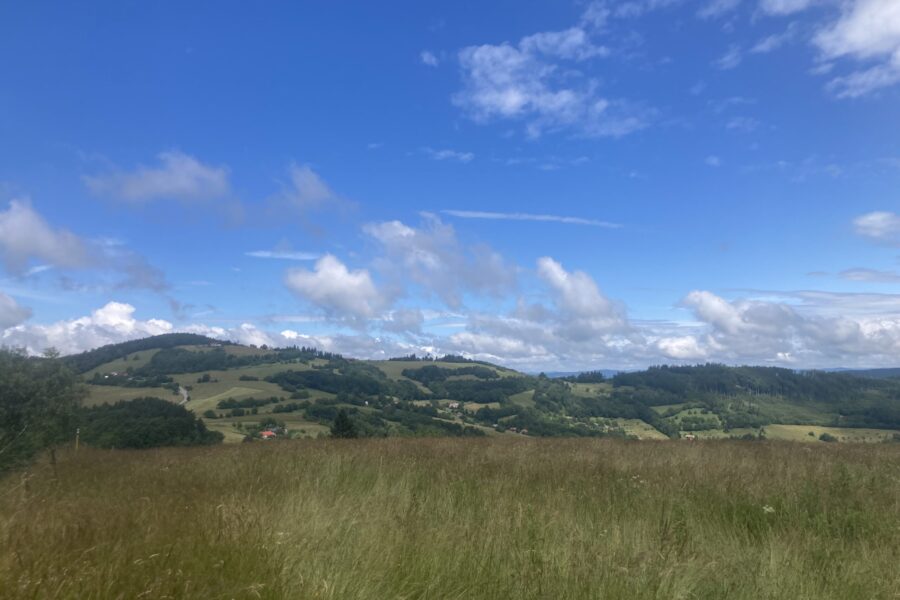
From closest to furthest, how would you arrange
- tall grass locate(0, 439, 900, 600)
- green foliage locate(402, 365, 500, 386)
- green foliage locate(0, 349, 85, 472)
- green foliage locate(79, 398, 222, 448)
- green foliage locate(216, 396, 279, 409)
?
1. tall grass locate(0, 439, 900, 600)
2. green foliage locate(0, 349, 85, 472)
3. green foliage locate(79, 398, 222, 448)
4. green foliage locate(216, 396, 279, 409)
5. green foliage locate(402, 365, 500, 386)

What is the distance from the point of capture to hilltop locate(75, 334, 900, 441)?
289ft

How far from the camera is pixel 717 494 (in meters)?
6.08

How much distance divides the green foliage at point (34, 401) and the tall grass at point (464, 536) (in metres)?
5.81

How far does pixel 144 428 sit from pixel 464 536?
4361cm

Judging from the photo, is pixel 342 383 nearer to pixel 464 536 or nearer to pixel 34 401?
pixel 34 401

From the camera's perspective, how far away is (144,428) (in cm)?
3978

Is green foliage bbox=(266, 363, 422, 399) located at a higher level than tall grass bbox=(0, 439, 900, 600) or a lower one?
lower

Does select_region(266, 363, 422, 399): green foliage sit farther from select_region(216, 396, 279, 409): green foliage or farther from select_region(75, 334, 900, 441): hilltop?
select_region(216, 396, 279, 409): green foliage

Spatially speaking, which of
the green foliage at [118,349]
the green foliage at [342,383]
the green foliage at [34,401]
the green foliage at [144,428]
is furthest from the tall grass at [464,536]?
the green foliage at [118,349]

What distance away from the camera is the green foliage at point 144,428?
1358 inches

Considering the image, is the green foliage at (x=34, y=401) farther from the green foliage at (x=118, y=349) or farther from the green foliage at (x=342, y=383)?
the green foliage at (x=118, y=349)


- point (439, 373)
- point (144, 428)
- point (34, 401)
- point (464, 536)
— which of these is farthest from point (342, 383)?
point (464, 536)

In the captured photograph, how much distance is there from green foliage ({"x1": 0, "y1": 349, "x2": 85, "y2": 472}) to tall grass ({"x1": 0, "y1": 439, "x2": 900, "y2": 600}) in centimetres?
581

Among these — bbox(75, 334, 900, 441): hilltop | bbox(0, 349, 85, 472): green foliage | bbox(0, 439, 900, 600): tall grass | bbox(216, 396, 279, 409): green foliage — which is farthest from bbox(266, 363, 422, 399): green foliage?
bbox(0, 439, 900, 600): tall grass
